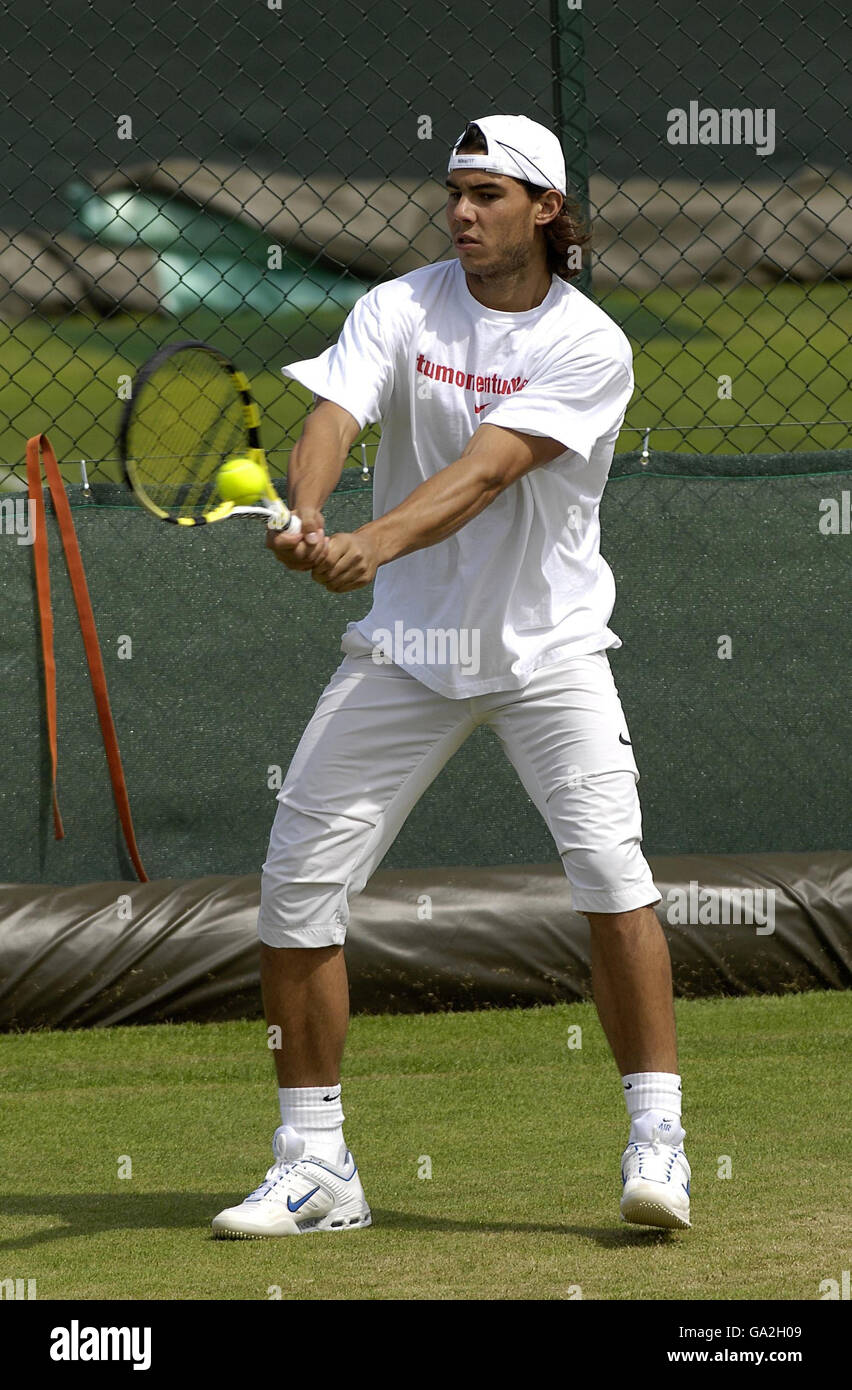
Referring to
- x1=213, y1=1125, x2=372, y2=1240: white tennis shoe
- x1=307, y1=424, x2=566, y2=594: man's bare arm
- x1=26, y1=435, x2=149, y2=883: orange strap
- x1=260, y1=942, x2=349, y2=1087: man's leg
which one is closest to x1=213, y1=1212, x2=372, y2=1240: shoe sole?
x1=213, y1=1125, x2=372, y2=1240: white tennis shoe

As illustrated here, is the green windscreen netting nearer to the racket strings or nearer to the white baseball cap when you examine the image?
the racket strings

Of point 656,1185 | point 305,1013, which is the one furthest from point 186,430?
point 656,1185

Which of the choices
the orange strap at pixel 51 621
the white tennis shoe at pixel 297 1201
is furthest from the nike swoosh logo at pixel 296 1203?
the orange strap at pixel 51 621

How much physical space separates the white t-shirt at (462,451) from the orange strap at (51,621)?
79.9 inches

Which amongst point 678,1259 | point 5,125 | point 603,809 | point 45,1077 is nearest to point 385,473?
point 603,809

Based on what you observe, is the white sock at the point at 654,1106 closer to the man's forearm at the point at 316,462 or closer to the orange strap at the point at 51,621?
the man's forearm at the point at 316,462

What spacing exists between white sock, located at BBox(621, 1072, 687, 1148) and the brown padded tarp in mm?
1617

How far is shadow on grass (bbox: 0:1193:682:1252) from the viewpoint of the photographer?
3027mm

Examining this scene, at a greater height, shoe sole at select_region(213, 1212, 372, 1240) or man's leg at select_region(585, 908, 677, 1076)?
man's leg at select_region(585, 908, 677, 1076)

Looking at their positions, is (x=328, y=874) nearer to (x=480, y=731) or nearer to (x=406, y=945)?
(x=406, y=945)

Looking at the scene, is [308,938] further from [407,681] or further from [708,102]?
[708,102]

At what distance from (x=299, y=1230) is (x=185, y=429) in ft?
4.61

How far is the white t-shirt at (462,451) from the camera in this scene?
321 cm

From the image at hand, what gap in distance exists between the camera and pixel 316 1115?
3.22 metres
